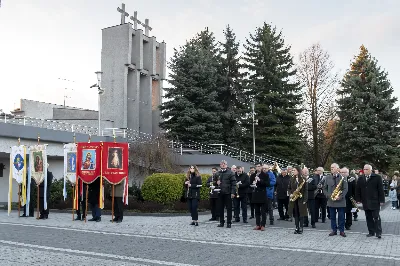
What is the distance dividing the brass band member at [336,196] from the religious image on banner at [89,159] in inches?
312

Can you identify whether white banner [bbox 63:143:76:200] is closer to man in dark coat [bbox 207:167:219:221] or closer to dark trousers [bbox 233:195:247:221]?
man in dark coat [bbox 207:167:219:221]

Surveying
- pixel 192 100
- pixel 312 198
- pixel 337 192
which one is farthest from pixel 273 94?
pixel 337 192

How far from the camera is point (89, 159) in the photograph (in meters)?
16.4

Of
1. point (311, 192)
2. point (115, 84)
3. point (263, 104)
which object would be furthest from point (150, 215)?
point (263, 104)

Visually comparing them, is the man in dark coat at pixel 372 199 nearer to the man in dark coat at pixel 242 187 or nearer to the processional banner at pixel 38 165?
the man in dark coat at pixel 242 187

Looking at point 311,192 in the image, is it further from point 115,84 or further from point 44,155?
point 115,84

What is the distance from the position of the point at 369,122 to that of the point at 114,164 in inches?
1376

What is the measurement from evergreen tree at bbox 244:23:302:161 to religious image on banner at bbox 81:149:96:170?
28.5 m

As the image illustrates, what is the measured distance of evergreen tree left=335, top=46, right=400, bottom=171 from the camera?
147 ft

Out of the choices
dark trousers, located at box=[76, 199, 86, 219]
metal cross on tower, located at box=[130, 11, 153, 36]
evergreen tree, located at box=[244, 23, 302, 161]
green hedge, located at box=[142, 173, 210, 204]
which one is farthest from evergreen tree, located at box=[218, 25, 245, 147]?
dark trousers, located at box=[76, 199, 86, 219]

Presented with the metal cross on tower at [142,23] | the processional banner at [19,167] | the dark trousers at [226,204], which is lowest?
the dark trousers at [226,204]

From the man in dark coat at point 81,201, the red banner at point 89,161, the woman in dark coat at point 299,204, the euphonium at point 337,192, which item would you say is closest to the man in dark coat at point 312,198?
the woman in dark coat at point 299,204

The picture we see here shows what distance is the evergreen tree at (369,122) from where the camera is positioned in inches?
1759

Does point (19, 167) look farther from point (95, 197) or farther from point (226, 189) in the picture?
point (226, 189)
